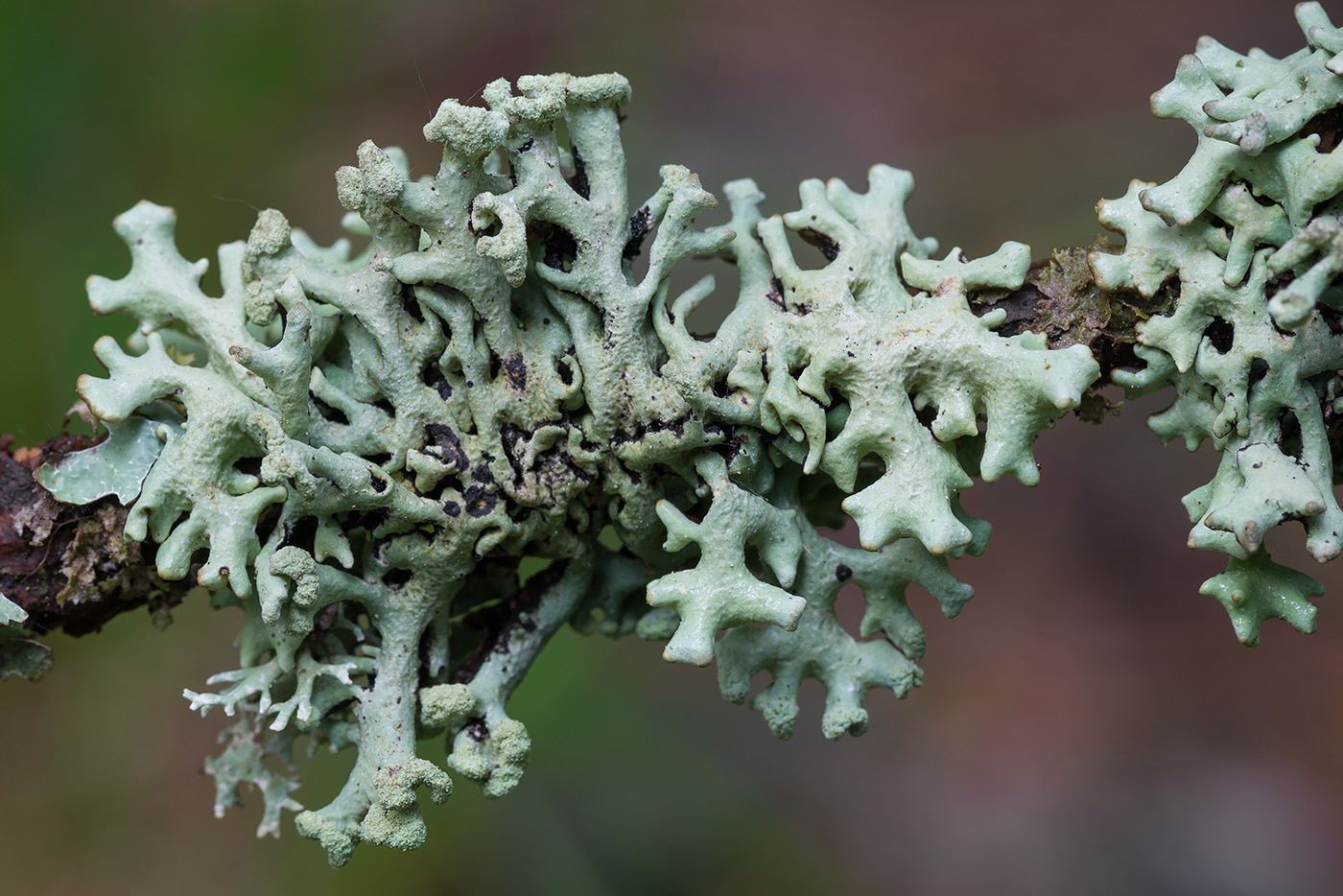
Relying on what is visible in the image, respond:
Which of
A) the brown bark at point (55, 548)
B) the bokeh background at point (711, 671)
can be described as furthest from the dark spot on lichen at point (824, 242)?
the bokeh background at point (711, 671)

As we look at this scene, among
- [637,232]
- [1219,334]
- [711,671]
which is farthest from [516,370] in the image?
[711,671]

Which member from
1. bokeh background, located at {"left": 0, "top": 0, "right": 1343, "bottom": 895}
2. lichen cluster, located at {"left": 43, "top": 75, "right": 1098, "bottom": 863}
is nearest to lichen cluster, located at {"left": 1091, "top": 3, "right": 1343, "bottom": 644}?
lichen cluster, located at {"left": 43, "top": 75, "right": 1098, "bottom": 863}

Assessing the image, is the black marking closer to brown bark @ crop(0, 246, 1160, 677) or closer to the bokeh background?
brown bark @ crop(0, 246, 1160, 677)

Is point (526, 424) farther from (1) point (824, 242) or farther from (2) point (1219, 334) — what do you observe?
(2) point (1219, 334)

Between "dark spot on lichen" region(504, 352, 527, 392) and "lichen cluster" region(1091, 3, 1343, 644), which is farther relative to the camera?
"dark spot on lichen" region(504, 352, 527, 392)

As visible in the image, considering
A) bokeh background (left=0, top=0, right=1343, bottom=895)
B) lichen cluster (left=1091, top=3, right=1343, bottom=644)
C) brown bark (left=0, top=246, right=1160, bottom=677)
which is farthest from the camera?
bokeh background (left=0, top=0, right=1343, bottom=895)

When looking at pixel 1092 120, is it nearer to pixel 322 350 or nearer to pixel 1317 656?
pixel 1317 656

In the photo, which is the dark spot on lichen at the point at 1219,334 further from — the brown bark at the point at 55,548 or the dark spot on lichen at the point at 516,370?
the brown bark at the point at 55,548
